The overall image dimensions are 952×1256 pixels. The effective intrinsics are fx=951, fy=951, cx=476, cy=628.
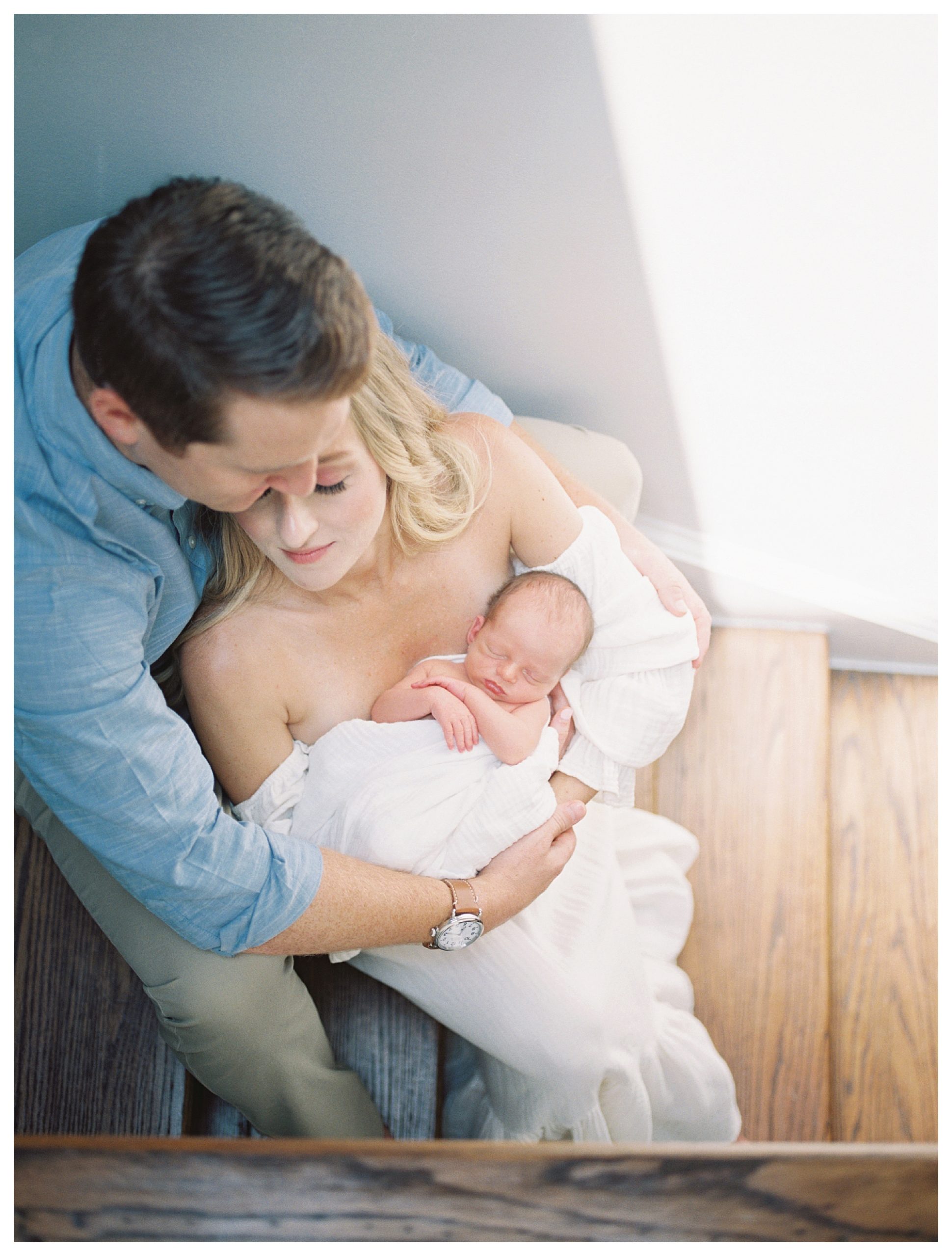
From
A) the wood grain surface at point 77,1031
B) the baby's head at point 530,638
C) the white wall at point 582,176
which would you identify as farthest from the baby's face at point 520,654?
the wood grain surface at point 77,1031

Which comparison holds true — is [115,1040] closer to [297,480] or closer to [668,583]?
[297,480]

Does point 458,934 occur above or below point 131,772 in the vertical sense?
below

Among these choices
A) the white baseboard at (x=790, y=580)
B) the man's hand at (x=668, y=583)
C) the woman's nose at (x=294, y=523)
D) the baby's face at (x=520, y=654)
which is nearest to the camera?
the woman's nose at (x=294, y=523)

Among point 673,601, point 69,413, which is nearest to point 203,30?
point 69,413

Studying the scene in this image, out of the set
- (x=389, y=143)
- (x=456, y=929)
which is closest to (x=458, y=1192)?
(x=456, y=929)

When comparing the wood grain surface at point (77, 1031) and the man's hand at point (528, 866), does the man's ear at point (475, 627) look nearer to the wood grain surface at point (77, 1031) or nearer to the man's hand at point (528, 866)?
the man's hand at point (528, 866)

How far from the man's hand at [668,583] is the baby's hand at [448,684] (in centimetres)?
28

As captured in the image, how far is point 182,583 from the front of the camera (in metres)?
0.96

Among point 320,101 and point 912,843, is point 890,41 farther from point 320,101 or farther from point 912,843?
point 912,843

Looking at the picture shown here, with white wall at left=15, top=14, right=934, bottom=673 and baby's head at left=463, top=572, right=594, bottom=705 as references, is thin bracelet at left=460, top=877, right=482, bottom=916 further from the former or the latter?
white wall at left=15, top=14, right=934, bottom=673

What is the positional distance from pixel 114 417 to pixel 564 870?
2.60ft

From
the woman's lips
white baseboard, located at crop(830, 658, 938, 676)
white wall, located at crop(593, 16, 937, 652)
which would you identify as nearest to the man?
the woman's lips

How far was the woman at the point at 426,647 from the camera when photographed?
3.35 ft

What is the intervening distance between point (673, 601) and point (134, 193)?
29.6 inches
